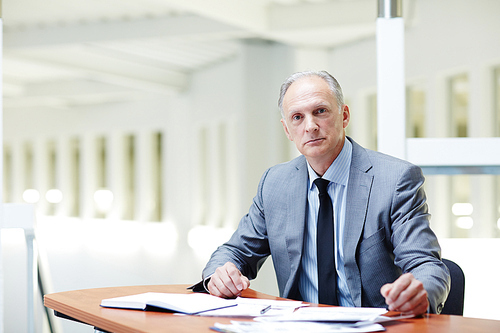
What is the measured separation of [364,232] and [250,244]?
494 millimetres

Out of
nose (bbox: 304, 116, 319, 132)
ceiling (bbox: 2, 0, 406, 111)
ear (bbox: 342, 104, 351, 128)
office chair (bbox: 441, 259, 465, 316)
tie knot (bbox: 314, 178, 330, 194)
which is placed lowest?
office chair (bbox: 441, 259, 465, 316)

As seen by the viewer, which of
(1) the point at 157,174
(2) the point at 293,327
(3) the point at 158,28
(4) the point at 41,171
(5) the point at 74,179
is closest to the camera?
(2) the point at 293,327

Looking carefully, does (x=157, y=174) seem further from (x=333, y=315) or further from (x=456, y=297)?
(x=333, y=315)

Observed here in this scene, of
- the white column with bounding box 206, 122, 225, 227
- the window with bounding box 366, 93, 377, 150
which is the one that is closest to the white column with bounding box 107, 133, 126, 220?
the white column with bounding box 206, 122, 225, 227

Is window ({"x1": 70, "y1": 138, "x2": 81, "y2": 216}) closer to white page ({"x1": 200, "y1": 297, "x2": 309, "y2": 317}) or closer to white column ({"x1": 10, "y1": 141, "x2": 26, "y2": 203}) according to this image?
white column ({"x1": 10, "y1": 141, "x2": 26, "y2": 203})

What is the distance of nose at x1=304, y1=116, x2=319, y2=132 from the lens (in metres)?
2.04

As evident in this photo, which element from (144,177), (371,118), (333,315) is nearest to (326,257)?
(333,315)

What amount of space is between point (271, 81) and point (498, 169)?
7.29 meters

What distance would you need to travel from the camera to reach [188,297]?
178 cm

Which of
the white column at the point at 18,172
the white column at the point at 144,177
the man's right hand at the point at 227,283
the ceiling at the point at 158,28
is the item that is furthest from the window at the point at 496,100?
the white column at the point at 18,172

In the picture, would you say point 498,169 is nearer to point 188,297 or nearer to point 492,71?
point 188,297

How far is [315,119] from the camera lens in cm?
207

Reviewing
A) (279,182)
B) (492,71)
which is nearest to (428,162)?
(279,182)

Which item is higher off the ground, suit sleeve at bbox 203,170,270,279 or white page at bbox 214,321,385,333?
suit sleeve at bbox 203,170,270,279
